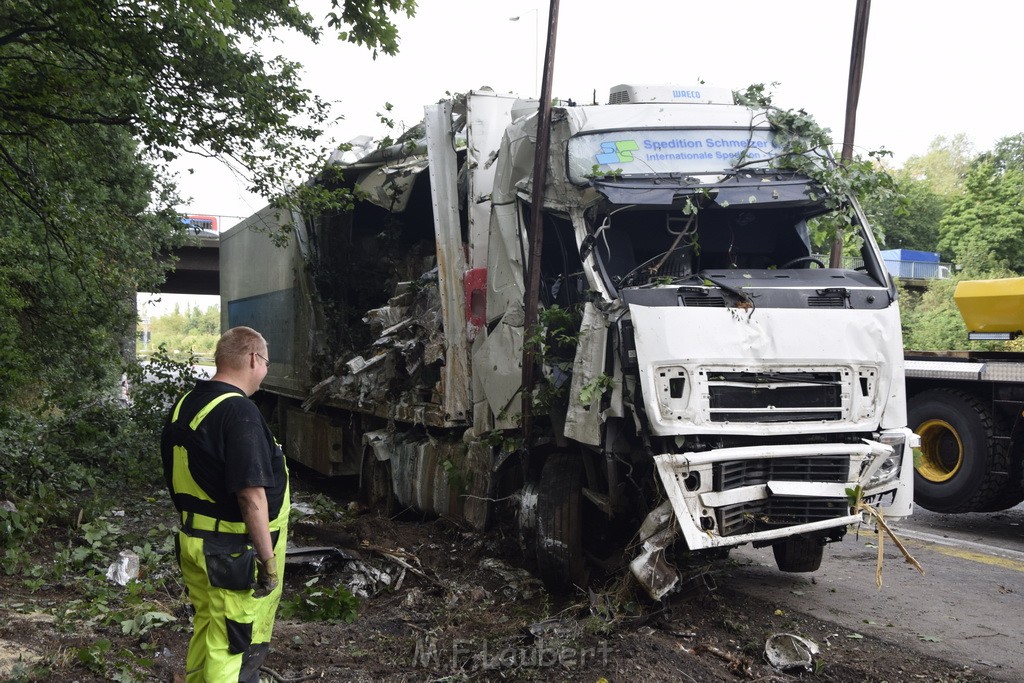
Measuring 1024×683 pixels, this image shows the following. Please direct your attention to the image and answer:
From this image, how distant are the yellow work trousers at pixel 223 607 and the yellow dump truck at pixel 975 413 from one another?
623 centimetres

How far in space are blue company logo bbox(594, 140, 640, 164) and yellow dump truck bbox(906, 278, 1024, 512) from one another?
402 centimetres

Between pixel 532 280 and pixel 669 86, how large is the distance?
6.24ft

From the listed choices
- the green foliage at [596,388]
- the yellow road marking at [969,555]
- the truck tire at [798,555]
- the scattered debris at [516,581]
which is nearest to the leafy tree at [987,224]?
the yellow road marking at [969,555]

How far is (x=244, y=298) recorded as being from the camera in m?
12.7

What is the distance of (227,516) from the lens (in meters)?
3.21

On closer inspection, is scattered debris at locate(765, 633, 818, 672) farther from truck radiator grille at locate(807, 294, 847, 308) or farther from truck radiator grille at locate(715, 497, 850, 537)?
truck radiator grille at locate(807, 294, 847, 308)

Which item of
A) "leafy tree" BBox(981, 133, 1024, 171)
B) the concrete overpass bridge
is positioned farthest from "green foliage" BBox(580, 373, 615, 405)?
"leafy tree" BBox(981, 133, 1024, 171)

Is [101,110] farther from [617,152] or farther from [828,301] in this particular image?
[828,301]

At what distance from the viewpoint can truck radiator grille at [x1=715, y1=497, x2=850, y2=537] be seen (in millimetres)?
4738

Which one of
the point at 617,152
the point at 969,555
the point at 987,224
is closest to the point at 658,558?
the point at 617,152

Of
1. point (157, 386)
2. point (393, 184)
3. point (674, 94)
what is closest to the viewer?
point (674, 94)

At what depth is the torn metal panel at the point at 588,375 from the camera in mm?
5000

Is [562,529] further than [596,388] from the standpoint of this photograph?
Yes

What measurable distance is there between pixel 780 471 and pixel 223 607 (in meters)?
2.89
